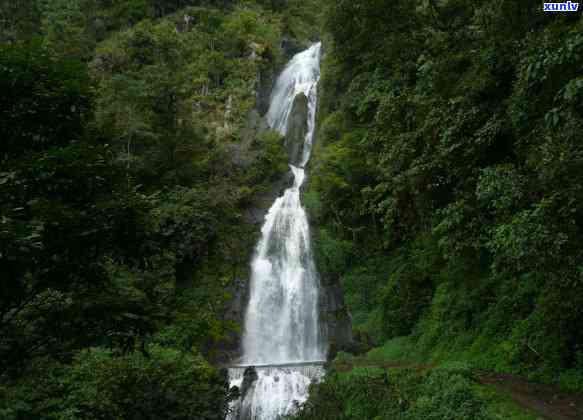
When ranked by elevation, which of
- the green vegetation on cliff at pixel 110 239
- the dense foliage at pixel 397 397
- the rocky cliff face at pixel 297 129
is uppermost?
the rocky cliff face at pixel 297 129

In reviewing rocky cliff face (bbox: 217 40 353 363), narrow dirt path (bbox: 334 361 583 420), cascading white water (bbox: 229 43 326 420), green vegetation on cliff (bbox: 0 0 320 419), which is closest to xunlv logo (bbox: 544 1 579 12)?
narrow dirt path (bbox: 334 361 583 420)

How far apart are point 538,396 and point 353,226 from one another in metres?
12.9

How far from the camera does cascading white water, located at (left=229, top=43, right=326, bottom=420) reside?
13094 millimetres

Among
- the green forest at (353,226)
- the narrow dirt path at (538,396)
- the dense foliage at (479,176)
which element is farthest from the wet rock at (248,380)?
the narrow dirt path at (538,396)

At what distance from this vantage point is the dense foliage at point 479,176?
→ 6.85m

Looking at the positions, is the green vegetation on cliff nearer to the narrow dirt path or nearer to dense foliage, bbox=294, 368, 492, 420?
dense foliage, bbox=294, 368, 492, 420

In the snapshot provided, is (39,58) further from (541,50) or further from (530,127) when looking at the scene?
(530,127)

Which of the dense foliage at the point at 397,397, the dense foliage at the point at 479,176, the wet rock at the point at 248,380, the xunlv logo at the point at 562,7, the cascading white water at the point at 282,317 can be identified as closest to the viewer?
the dense foliage at the point at 479,176

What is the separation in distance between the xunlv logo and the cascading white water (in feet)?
32.8

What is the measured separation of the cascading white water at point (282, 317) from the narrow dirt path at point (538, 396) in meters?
5.34

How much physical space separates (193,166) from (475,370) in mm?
14752

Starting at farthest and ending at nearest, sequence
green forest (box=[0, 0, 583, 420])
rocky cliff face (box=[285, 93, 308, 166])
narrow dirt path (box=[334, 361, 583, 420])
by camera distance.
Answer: rocky cliff face (box=[285, 93, 308, 166]) → narrow dirt path (box=[334, 361, 583, 420]) → green forest (box=[0, 0, 583, 420])

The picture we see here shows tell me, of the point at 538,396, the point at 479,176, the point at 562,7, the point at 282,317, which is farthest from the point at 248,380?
the point at 562,7

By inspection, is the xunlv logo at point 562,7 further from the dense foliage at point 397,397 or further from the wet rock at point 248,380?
the wet rock at point 248,380
